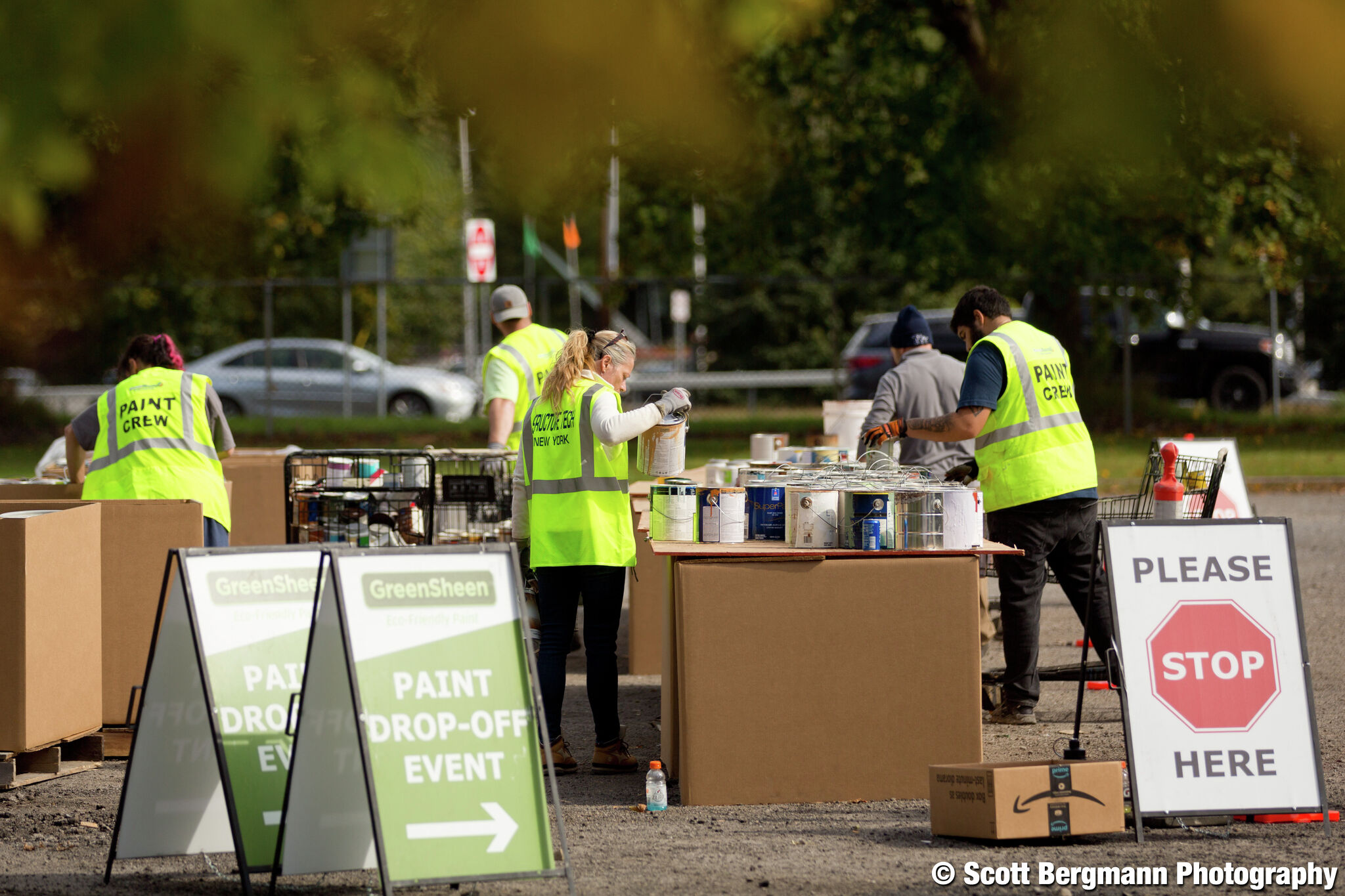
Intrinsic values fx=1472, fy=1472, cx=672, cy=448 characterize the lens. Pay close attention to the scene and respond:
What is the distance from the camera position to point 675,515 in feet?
17.7

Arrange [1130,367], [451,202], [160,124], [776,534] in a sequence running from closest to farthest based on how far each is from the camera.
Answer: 1. [160,124]
2. [451,202]
3. [776,534]
4. [1130,367]

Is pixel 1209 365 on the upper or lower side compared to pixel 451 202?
upper

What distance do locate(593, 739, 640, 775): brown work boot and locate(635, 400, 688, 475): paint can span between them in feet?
3.60

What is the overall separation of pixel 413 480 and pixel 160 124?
606 cm

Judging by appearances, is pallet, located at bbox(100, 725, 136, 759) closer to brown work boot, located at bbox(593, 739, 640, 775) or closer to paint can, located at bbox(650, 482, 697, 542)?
brown work boot, located at bbox(593, 739, 640, 775)

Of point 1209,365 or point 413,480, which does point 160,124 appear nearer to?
point 413,480

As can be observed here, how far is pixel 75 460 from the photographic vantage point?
24.4 feet

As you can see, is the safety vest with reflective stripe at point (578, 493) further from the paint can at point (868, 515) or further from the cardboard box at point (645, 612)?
the cardboard box at point (645, 612)

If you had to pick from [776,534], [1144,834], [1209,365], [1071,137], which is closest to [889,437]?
[776,534]

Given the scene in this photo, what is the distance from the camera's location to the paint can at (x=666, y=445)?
5.79 m

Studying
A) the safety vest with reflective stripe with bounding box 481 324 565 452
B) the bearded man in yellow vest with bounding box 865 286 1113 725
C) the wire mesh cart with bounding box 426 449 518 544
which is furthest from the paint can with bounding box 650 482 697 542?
the safety vest with reflective stripe with bounding box 481 324 565 452

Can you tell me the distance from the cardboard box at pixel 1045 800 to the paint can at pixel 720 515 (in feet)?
3.99

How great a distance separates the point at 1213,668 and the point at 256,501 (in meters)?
5.84

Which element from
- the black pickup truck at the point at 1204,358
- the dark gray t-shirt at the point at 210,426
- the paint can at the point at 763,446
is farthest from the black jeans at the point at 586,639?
the black pickup truck at the point at 1204,358
